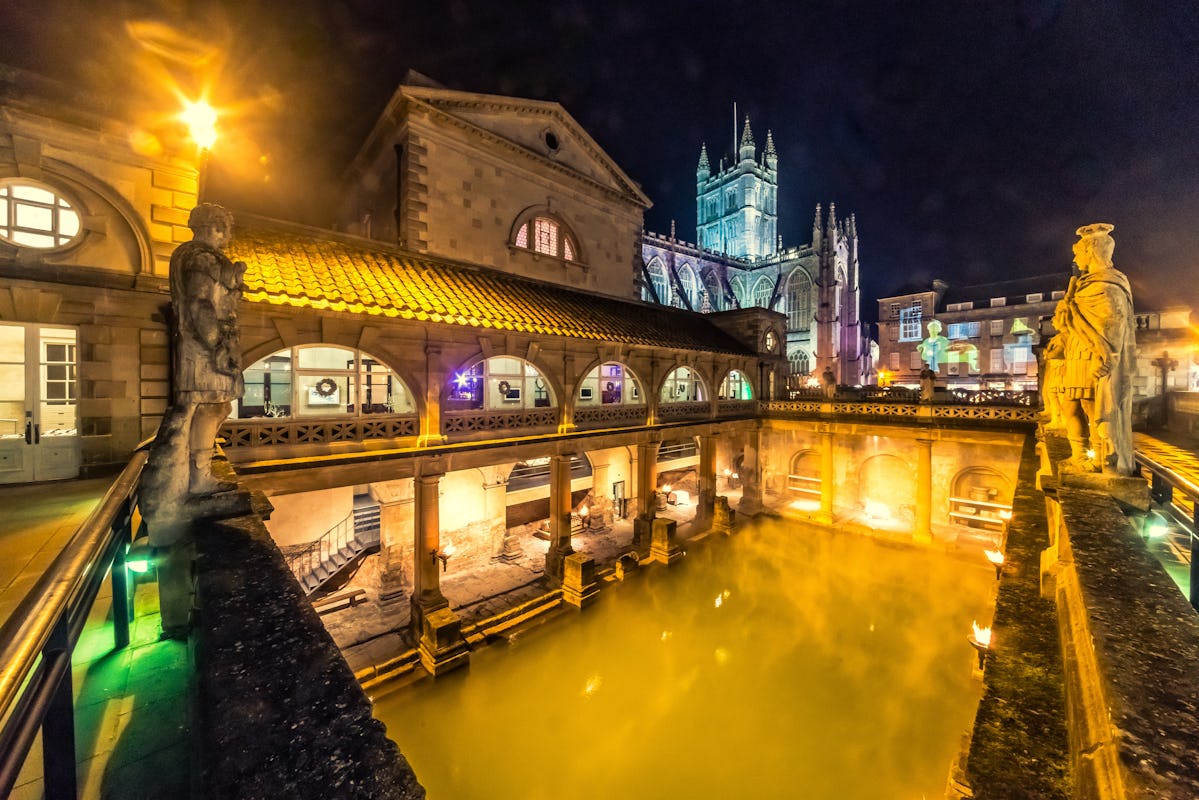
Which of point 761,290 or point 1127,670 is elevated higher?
point 761,290

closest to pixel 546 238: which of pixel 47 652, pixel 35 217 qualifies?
pixel 35 217

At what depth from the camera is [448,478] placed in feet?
50.7

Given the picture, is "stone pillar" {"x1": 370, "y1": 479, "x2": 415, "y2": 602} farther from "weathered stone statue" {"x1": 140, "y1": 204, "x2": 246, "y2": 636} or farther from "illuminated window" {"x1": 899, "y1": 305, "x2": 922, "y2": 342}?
"illuminated window" {"x1": 899, "y1": 305, "x2": 922, "y2": 342}

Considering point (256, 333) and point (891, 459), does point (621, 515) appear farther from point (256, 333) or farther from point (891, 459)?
point (256, 333)

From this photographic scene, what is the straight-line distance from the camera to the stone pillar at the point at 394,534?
14016mm

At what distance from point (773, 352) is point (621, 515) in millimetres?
10971

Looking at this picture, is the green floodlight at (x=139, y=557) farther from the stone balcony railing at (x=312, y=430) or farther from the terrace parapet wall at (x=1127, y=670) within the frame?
the terrace parapet wall at (x=1127, y=670)

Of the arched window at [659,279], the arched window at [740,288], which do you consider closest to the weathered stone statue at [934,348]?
the arched window at [740,288]

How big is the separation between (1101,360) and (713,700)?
8.23m

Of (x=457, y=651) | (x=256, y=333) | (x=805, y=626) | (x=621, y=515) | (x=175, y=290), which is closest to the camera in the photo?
(x=175, y=290)

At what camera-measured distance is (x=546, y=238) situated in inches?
683

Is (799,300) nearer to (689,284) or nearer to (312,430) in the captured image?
(689,284)

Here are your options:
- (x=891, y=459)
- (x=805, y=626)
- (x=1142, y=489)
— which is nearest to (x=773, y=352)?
(x=891, y=459)

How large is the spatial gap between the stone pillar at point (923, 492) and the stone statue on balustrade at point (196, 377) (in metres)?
21.5
